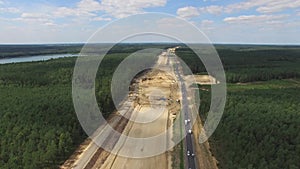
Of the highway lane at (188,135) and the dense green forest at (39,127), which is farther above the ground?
the dense green forest at (39,127)

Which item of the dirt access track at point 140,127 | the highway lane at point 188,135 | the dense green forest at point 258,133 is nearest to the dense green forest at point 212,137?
the dense green forest at point 258,133

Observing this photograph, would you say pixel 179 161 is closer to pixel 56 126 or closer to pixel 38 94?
pixel 56 126

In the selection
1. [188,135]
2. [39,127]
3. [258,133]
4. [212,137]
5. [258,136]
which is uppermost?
[39,127]

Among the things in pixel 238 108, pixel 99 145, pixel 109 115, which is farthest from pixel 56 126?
pixel 238 108

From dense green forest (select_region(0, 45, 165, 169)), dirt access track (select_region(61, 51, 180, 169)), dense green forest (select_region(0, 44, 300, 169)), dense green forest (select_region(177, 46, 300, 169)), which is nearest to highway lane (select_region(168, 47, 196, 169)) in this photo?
dirt access track (select_region(61, 51, 180, 169))

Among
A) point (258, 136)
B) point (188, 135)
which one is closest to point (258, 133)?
point (258, 136)

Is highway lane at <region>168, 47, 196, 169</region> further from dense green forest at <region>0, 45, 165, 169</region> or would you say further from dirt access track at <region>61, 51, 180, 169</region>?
dense green forest at <region>0, 45, 165, 169</region>

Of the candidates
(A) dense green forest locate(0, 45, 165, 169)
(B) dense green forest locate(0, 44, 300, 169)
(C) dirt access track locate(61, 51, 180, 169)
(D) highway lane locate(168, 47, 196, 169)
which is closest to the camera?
(B) dense green forest locate(0, 44, 300, 169)

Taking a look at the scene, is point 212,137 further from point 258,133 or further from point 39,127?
point 39,127

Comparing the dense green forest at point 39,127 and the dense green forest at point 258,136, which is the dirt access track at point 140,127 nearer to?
the dense green forest at point 39,127

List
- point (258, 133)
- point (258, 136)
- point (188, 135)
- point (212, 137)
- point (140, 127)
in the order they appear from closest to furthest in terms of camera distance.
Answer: point (258, 136), point (258, 133), point (212, 137), point (188, 135), point (140, 127)

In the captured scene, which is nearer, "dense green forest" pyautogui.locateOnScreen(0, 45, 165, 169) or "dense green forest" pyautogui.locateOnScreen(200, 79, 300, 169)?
"dense green forest" pyautogui.locateOnScreen(200, 79, 300, 169)
